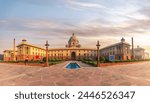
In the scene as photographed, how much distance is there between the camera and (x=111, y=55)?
18.3 m

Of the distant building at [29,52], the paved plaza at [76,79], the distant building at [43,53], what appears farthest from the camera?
the distant building at [43,53]

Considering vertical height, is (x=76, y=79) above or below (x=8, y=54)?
below

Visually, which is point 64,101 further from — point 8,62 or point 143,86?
point 8,62

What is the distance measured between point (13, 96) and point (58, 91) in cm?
171

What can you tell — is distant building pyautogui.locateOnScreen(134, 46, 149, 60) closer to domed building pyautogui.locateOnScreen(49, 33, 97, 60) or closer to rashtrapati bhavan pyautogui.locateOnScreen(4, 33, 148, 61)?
rashtrapati bhavan pyautogui.locateOnScreen(4, 33, 148, 61)

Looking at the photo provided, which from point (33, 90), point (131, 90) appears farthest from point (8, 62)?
point (131, 90)

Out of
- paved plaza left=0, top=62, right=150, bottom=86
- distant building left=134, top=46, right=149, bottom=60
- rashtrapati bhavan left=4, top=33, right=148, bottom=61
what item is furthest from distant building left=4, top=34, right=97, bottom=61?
distant building left=134, top=46, right=149, bottom=60

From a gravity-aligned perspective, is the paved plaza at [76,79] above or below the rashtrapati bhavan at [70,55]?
below

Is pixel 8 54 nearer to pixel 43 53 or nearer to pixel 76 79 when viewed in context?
pixel 43 53

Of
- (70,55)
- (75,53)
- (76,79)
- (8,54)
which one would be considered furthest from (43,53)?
(76,79)

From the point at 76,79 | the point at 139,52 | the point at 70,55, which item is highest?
the point at 139,52

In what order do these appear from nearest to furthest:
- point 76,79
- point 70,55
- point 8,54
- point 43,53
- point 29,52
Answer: point 76,79 → point 29,52 → point 43,53 → point 8,54 → point 70,55

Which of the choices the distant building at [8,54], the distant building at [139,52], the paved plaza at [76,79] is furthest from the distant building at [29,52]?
the distant building at [139,52]

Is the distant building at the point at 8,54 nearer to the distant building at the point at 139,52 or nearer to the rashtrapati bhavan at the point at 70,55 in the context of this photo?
the rashtrapati bhavan at the point at 70,55
